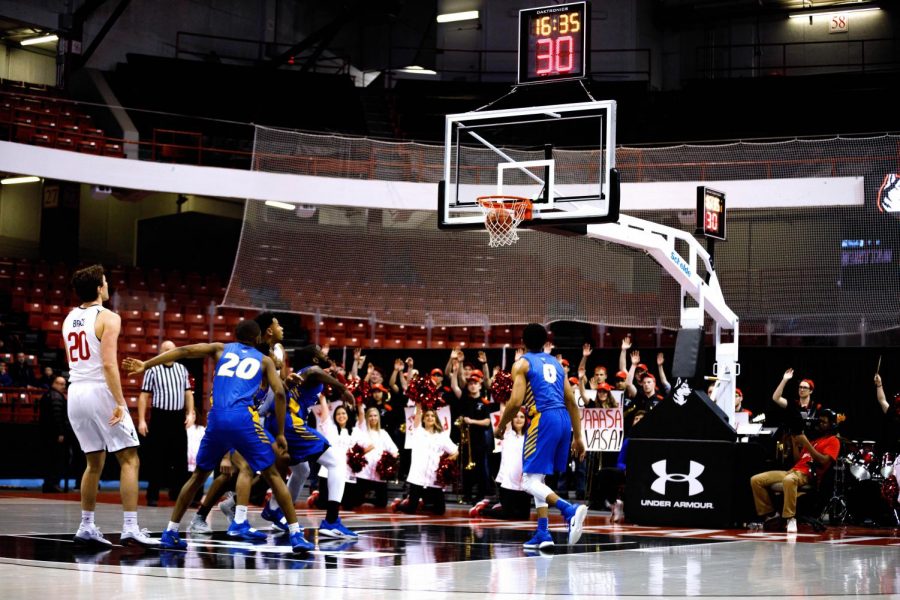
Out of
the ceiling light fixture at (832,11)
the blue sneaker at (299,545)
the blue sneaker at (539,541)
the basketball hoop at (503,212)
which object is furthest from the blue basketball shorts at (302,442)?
the ceiling light fixture at (832,11)

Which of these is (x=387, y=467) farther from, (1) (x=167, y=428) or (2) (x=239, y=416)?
(2) (x=239, y=416)

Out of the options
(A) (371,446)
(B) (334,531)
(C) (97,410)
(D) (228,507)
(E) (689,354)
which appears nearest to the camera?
(C) (97,410)

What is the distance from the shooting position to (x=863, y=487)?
13945 mm

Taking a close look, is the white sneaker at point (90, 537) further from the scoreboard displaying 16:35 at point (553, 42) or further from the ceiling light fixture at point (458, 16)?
the ceiling light fixture at point (458, 16)

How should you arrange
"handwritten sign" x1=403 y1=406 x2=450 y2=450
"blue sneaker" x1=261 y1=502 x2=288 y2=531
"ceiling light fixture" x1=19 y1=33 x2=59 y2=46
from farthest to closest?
1. "ceiling light fixture" x1=19 y1=33 x2=59 y2=46
2. "handwritten sign" x1=403 y1=406 x2=450 y2=450
3. "blue sneaker" x1=261 y1=502 x2=288 y2=531

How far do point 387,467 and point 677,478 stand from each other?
4385 mm

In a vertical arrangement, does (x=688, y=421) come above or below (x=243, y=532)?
above

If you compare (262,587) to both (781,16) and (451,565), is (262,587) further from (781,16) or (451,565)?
(781,16)

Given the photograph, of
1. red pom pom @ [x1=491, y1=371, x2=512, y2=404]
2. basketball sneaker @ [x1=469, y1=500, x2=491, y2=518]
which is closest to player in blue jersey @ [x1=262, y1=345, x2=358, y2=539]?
basketball sneaker @ [x1=469, y1=500, x2=491, y2=518]

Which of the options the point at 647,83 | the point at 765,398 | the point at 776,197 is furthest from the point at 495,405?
the point at 647,83

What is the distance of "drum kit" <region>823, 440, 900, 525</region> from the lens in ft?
43.2

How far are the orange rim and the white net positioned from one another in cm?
651

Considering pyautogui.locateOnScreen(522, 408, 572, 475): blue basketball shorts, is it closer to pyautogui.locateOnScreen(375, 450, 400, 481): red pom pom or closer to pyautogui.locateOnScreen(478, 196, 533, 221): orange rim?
pyautogui.locateOnScreen(478, 196, 533, 221): orange rim

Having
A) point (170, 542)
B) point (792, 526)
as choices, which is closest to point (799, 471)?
point (792, 526)
